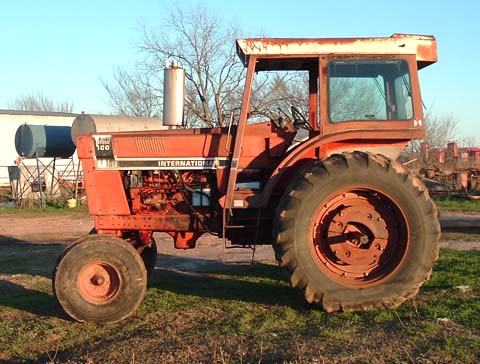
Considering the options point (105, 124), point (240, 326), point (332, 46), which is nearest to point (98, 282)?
point (240, 326)

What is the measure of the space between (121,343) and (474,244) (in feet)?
27.3

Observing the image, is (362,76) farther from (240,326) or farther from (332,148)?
(240,326)

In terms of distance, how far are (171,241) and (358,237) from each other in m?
7.37

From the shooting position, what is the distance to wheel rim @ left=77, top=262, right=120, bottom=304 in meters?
6.29

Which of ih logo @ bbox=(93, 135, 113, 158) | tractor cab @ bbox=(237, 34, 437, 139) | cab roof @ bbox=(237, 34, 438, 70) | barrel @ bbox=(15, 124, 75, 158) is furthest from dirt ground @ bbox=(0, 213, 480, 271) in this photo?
barrel @ bbox=(15, 124, 75, 158)

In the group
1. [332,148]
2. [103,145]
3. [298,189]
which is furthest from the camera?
[103,145]

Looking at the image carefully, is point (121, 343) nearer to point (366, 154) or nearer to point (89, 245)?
point (89, 245)

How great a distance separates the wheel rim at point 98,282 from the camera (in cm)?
629

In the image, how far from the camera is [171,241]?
507 inches

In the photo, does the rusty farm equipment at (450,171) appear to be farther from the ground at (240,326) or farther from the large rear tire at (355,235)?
the large rear tire at (355,235)

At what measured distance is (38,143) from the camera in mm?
23094

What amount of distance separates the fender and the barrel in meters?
18.5

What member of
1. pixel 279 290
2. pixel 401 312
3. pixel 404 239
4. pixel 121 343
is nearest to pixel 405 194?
pixel 404 239

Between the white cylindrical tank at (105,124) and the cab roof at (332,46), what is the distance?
41.7ft
